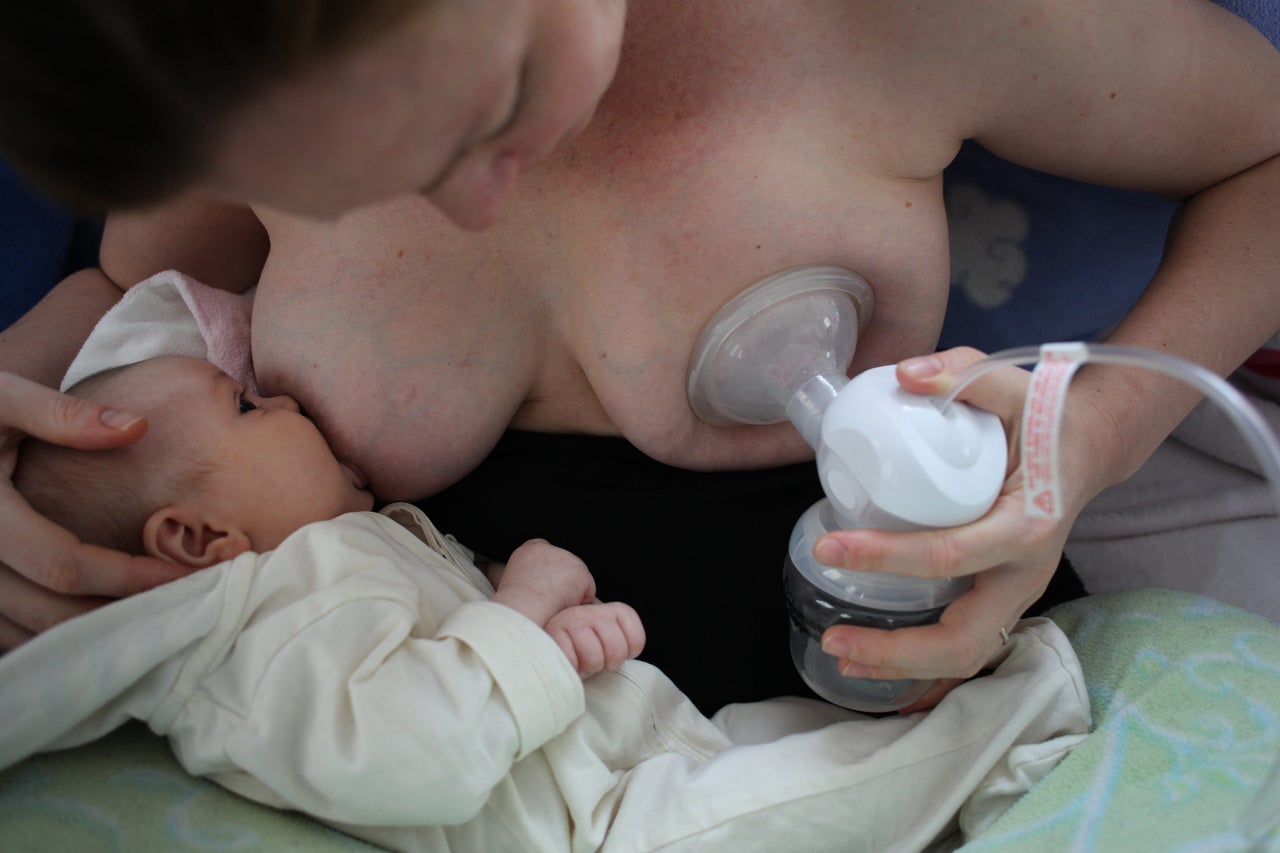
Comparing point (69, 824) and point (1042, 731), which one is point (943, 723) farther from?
point (69, 824)

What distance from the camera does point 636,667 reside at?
0.96 meters

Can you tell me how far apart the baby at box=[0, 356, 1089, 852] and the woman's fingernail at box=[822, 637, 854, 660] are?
0.14m

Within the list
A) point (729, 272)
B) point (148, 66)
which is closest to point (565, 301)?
point (729, 272)

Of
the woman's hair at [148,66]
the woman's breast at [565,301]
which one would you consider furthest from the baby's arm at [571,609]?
the woman's hair at [148,66]

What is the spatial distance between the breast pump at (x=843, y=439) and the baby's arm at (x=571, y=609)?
0.52ft

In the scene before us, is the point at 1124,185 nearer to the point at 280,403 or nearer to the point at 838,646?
the point at 838,646

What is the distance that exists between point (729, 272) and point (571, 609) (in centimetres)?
33

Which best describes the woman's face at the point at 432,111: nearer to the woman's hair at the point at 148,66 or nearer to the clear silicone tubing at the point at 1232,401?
the woman's hair at the point at 148,66

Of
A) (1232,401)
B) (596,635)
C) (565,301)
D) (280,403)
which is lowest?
(596,635)

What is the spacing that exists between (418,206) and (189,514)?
35 centimetres

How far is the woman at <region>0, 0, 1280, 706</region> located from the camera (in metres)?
0.80

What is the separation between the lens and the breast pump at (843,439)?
68 centimetres

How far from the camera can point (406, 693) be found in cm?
77

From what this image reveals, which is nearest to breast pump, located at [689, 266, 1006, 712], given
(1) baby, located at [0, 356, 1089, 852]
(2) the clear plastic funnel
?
(2) the clear plastic funnel
